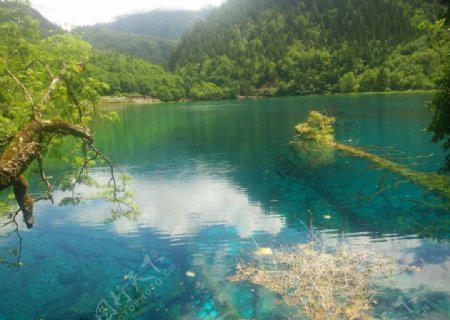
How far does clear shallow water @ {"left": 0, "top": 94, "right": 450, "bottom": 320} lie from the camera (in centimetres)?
1812

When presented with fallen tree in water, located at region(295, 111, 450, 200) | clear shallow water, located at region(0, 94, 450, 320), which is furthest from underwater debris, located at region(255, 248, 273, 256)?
fallen tree in water, located at region(295, 111, 450, 200)

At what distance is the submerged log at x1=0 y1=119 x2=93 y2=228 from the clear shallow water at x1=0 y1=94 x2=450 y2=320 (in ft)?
29.7

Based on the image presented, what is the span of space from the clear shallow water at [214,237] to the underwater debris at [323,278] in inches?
27.5

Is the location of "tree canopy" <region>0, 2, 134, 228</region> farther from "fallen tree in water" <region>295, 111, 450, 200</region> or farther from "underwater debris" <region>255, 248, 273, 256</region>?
"fallen tree in water" <region>295, 111, 450, 200</region>

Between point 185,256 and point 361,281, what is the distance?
32.0 feet

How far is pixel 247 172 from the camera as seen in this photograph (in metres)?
45.6

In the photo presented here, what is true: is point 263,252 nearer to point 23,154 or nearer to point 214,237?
point 214,237

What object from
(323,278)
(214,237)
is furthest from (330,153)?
(323,278)

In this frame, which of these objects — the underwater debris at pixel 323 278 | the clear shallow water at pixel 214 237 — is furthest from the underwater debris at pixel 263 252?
the clear shallow water at pixel 214 237

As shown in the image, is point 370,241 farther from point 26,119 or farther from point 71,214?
point 71,214

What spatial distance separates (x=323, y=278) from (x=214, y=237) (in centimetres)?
963

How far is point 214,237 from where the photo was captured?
26000 millimetres

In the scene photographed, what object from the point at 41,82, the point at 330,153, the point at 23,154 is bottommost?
the point at 330,153

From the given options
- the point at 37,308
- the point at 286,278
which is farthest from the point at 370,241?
the point at 37,308
